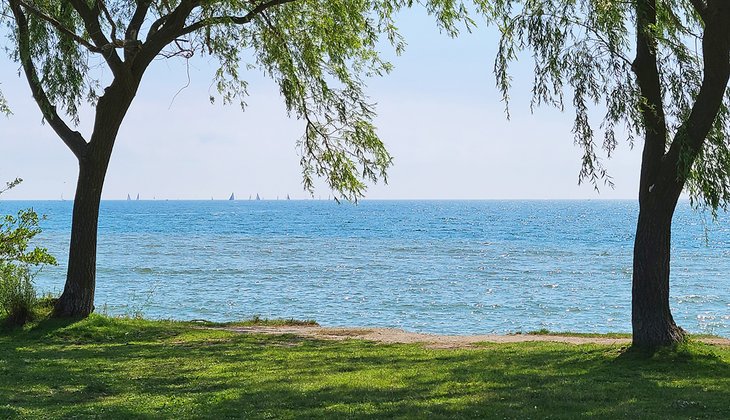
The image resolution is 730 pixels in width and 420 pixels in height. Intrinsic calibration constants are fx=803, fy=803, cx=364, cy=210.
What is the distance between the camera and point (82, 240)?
16188 millimetres

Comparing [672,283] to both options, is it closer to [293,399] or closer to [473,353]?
[473,353]

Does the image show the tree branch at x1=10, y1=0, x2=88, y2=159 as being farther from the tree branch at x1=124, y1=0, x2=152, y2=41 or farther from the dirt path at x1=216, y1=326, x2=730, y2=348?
the dirt path at x1=216, y1=326, x2=730, y2=348

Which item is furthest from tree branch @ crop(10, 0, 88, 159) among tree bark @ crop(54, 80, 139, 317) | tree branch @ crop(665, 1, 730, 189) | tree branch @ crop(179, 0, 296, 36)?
tree branch @ crop(665, 1, 730, 189)

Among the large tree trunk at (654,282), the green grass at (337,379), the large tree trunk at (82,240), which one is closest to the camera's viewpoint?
the green grass at (337,379)

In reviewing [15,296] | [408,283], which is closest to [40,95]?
[15,296]

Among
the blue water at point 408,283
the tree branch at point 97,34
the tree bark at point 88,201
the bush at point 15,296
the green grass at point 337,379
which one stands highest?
the tree branch at point 97,34

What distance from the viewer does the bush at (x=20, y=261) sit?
615 inches

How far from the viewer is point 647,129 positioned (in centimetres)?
1241

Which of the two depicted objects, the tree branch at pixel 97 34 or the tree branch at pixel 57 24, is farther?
the tree branch at pixel 97 34

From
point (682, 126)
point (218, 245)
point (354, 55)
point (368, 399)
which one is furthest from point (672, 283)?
point (218, 245)

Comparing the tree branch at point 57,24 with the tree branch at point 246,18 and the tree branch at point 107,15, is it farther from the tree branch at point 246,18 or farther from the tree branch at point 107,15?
the tree branch at point 246,18

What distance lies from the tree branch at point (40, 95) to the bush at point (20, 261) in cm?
140

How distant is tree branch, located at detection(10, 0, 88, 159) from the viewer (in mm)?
16344

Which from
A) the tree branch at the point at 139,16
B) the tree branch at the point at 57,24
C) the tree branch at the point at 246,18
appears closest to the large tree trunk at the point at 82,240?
the tree branch at the point at 57,24
